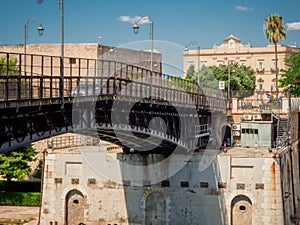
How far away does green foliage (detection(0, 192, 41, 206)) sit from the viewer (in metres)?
49.7

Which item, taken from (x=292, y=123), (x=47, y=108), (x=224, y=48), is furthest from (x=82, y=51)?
(x=224, y=48)

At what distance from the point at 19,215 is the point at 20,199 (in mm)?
4088

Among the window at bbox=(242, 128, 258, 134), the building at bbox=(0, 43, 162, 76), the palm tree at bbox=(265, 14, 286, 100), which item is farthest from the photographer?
the palm tree at bbox=(265, 14, 286, 100)

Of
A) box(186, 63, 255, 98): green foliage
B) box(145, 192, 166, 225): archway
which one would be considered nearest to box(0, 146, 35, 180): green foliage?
box(145, 192, 166, 225): archway

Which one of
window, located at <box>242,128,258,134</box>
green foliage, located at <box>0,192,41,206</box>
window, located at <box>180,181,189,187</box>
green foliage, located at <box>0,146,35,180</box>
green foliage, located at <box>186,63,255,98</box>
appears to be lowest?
green foliage, located at <box>0,192,41,206</box>

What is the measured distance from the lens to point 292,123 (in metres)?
54.1

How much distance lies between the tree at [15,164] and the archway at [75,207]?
8231 mm

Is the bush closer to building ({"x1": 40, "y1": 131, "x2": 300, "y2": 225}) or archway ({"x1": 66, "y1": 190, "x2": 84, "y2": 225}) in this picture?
building ({"x1": 40, "y1": 131, "x2": 300, "y2": 225})

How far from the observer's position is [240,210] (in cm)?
4003

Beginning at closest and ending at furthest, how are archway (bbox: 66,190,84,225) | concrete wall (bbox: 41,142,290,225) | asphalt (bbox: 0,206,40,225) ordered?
concrete wall (bbox: 41,142,290,225)
archway (bbox: 66,190,84,225)
asphalt (bbox: 0,206,40,225)

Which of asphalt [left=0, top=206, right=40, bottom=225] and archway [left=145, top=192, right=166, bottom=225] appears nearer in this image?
archway [left=145, top=192, right=166, bottom=225]

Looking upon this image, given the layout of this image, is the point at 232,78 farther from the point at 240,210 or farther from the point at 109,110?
the point at 109,110

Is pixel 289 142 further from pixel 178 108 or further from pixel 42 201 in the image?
pixel 42 201

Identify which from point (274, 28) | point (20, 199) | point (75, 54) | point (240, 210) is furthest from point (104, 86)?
point (274, 28)
